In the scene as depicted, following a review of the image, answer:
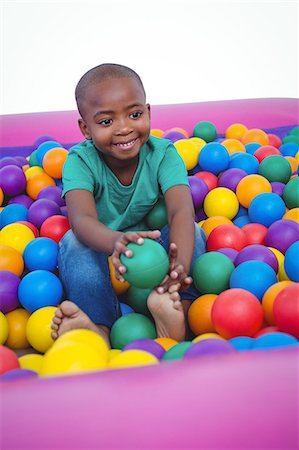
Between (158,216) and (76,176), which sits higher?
(76,176)

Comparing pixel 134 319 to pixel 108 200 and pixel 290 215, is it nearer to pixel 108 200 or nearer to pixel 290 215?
pixel 108 200

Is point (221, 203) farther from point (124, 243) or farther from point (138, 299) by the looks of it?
point (124, 243)

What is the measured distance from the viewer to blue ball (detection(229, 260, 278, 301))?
118 cm

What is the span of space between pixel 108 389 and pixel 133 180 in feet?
2.46

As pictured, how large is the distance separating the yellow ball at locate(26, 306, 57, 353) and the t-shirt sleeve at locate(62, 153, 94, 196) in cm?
28

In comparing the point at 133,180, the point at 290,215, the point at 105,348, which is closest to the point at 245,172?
the point at 290,215

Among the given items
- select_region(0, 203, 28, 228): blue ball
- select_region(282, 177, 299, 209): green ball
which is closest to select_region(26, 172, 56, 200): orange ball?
select_region(0, 203, 28, 228): blue ball

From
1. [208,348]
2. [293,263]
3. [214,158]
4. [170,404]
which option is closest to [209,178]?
[214,158]

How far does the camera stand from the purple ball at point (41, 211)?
1670mm

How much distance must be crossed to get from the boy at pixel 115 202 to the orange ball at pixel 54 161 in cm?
42

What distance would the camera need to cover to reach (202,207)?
1801mm

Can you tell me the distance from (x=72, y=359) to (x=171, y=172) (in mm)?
628

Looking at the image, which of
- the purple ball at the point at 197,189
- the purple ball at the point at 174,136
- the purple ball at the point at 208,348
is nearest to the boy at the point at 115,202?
the purple ball at the point at 208,348

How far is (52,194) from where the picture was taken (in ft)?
5.78
